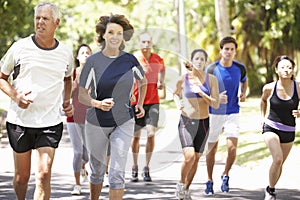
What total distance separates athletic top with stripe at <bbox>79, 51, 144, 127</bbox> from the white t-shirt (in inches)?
17.5

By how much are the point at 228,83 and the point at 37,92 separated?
3749mm

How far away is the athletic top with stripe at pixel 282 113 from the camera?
8.34 metres

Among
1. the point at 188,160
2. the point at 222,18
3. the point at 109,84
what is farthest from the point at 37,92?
the point at 222,18

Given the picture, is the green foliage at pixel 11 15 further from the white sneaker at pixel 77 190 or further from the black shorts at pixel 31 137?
the black shorts at pixel 31 137

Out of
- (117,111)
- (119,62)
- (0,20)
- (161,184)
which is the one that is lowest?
(161,184)

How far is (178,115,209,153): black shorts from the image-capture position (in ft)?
28.0

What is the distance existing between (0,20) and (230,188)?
14678 millimetres

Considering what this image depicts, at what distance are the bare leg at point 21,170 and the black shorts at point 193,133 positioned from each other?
2.47 metres

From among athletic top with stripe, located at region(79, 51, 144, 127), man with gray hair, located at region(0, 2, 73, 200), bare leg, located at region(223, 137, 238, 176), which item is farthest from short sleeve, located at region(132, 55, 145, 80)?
bare leg, located at region(223, 137, 238, 176)

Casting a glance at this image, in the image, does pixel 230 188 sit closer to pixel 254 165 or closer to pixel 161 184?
pixel 161 184

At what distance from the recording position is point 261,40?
32.2 meters

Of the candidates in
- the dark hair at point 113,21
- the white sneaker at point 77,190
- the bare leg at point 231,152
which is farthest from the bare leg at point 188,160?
the dark hair at point 113,21

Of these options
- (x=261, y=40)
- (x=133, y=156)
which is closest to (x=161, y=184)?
(x=133, y=156)

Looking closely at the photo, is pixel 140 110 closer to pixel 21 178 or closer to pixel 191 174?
pixel 191 174
